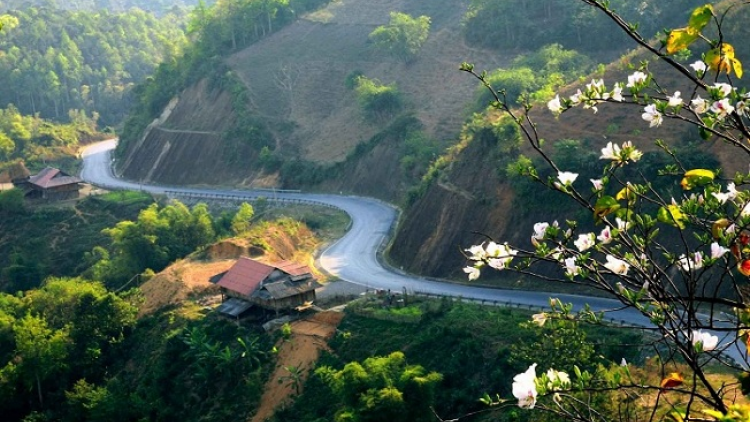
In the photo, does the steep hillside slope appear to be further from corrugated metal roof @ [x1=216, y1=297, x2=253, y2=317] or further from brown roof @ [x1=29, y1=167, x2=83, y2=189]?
corrugated metal roof @ [x1=216, y1=297, x2=253, y2=317]

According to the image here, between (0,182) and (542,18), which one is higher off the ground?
(542,18)

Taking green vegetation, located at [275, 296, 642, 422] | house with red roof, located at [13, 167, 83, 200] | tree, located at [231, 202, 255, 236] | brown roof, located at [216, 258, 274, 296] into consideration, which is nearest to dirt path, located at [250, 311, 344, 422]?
green vegetation, located at [275, 296, 642, 422]

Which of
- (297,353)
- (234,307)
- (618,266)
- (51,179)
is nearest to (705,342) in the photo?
(618,266)

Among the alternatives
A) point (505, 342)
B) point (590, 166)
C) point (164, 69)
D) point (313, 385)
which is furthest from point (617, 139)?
point (164, 69)

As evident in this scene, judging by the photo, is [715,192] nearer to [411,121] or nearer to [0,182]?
[411,121]

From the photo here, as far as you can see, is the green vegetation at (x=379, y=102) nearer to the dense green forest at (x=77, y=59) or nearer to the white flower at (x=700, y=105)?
the dense green forest at (x=77, y=59)

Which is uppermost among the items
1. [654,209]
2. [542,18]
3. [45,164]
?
[542,18]

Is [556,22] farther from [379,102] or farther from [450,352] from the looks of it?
[450,352]
